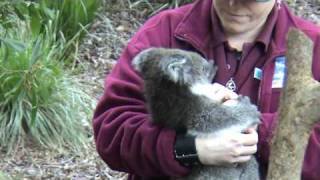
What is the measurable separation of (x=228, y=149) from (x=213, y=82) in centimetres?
31

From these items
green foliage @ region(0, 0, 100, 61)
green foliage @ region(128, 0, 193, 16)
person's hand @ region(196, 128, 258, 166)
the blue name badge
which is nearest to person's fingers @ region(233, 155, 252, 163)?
person's hand @ region(196, 128, 258, 166)

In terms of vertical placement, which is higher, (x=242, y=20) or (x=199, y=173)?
(x=242, y=20)

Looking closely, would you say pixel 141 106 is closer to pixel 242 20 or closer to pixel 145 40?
pixel 145 40

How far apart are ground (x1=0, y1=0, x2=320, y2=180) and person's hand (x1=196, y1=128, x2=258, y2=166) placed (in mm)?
2949

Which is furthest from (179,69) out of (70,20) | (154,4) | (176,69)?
(154,4)

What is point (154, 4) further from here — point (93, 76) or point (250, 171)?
point (250, 171)

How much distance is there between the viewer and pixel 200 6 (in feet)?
10.1

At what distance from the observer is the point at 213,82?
9.61 feet

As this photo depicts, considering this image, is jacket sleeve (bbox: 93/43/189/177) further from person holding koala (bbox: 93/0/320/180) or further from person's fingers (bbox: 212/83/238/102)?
person's fingers (bbox: 212/83/238/102)

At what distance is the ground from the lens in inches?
226

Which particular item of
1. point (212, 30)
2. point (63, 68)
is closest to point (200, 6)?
point (212, 30)

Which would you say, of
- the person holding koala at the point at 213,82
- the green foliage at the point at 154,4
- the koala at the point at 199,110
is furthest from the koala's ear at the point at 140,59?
the green foliage at the point at 154,4

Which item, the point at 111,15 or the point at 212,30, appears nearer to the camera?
the point at 212,30

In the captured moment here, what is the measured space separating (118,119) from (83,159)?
3073mm
